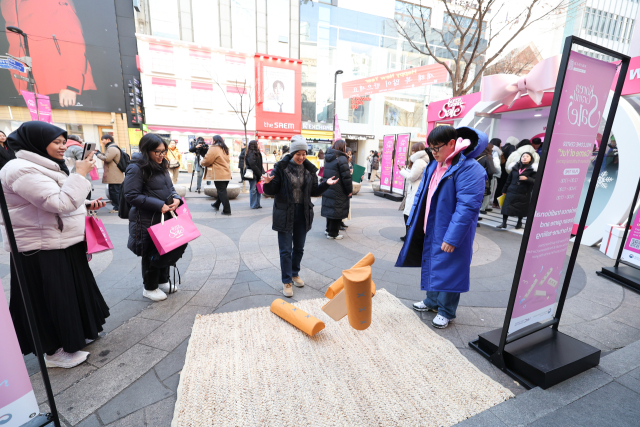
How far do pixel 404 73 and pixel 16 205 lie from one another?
1143cm

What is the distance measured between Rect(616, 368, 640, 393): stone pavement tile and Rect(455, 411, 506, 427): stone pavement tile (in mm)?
1143

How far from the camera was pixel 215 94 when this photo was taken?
21.2 meters

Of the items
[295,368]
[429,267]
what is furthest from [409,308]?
[295,368]

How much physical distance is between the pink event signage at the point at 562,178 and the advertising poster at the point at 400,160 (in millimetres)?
7741

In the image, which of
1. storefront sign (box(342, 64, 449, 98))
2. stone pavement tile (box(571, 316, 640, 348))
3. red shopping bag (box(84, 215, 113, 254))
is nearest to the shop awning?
storefront sign (box(342, 64, 449, 98))

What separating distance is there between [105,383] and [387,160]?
1001 cm

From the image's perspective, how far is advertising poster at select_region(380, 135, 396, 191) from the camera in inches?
411

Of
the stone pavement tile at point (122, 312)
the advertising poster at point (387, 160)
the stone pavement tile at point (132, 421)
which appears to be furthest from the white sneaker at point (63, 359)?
the advertising poster at point (387, 160)

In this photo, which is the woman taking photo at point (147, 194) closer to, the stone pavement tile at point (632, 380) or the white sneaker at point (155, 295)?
the white sneaker at point (155, 295)

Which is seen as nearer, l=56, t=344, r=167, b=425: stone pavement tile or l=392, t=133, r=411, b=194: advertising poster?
l=56, t=344, r=167, b=425: stone pavement tile

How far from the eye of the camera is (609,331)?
112 inches

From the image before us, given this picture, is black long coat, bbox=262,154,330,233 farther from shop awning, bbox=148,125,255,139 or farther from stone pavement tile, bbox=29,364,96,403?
shop awning, bbox=148,125,255,139

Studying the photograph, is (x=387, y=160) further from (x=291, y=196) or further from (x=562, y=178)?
(x=562, y=178)

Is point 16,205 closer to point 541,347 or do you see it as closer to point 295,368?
point 295,368
